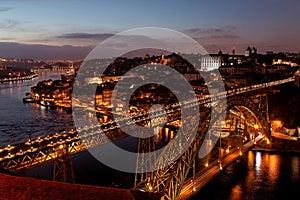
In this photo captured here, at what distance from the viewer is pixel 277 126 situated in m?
19.1

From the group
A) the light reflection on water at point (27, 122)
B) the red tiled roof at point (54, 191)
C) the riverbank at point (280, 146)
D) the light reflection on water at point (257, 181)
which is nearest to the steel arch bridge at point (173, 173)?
the light reflection on water at point (257, 181)

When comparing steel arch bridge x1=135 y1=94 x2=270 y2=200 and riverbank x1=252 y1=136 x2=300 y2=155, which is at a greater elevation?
steel arch bridge x1=135 y1=94 x2=270 y2=200

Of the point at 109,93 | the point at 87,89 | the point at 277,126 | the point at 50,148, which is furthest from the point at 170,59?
the point at 50,148

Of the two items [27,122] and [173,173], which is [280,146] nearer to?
[173,173]

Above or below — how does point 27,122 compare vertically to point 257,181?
above

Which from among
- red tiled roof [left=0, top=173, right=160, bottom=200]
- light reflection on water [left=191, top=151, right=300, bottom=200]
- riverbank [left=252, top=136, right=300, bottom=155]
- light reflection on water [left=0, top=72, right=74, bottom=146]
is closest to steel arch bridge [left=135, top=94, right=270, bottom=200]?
light reflection on water [left=191, top=151, right=300, bottom=200]

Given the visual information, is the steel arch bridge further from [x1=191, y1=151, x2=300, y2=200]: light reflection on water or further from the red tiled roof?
the red tiled roof

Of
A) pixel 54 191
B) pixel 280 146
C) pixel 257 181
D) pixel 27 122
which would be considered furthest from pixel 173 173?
pixel 27 122

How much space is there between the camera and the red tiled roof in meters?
3.75

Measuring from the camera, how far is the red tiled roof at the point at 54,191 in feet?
12.3

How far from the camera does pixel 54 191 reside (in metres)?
3.84

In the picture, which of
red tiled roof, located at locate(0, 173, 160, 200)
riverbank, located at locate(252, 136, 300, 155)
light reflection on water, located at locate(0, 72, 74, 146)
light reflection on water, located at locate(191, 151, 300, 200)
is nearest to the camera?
red tiled roof, located at locate(0, 173, 160, 200)

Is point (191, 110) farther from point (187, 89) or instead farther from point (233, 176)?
point (187, 89)

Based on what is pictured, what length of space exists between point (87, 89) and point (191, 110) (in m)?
25.2
